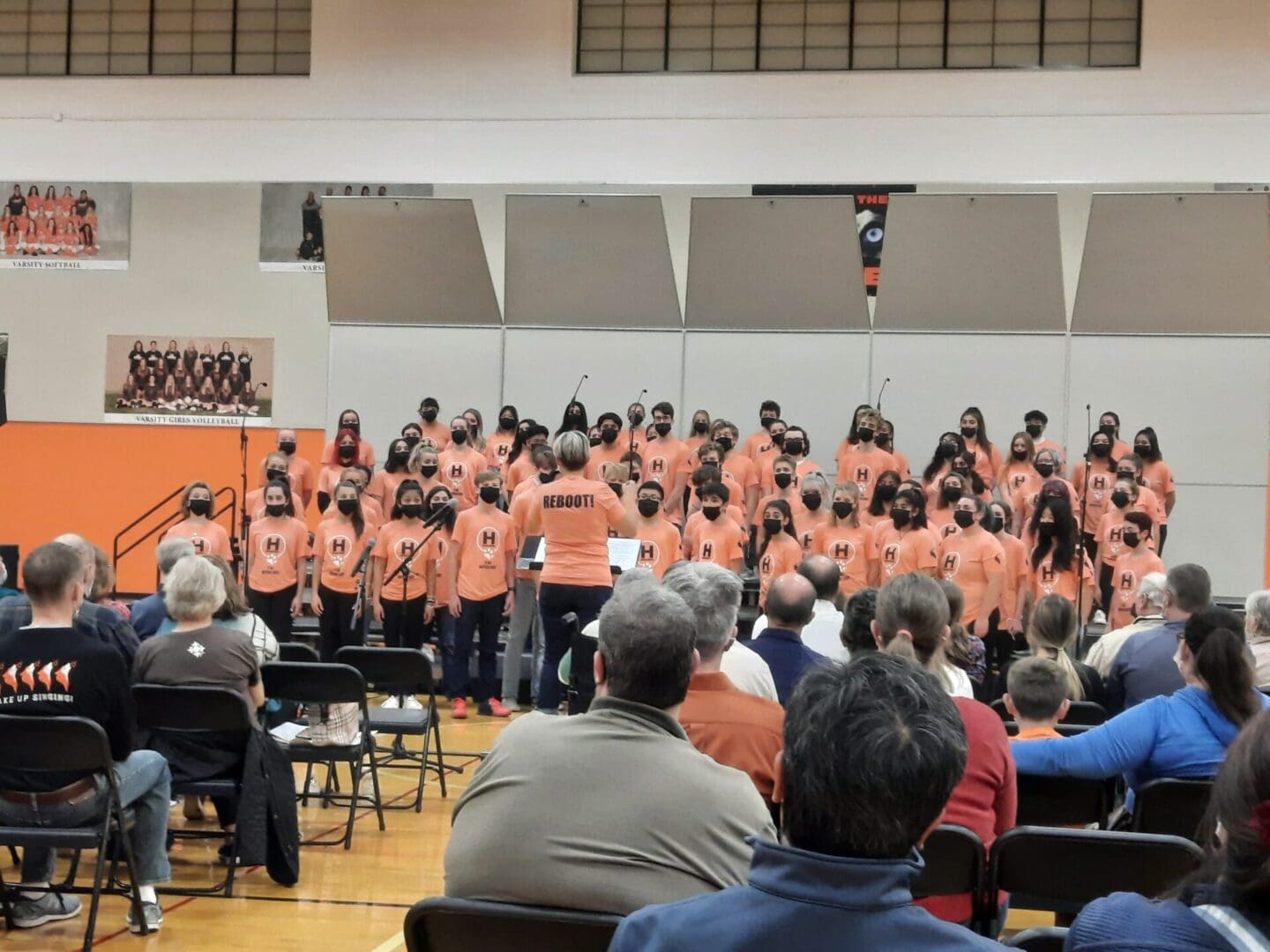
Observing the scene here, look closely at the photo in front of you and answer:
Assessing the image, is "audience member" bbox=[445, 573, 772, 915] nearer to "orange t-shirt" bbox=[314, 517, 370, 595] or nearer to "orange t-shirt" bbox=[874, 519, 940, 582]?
"orange t-shirt" bbox=[874, 519, 940, 582]

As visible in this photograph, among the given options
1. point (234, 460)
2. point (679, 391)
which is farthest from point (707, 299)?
point (234, 460)

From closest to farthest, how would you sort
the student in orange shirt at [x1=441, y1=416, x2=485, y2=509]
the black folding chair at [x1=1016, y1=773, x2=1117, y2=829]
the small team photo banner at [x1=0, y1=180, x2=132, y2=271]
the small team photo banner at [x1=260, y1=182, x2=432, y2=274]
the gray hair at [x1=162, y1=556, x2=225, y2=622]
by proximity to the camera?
the black folding chair at [x1=1016, y1=773, x2=1117, y2=829], the gray hair at [x1=162, y1=556, x2=225, y2=622], the student in orange shirt at [x1=441, y1=416, x2=485, y2=509], the small team photo banner at [x1=260, y1=182, x2=432, y2=274], the small team photo banner at [x1=0, y1=180, x2=132, y2=271]

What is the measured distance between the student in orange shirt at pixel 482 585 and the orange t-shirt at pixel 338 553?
0.74 meters

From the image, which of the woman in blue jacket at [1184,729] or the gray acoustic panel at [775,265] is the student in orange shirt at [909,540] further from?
the woman in blue jacket at [1184,729]

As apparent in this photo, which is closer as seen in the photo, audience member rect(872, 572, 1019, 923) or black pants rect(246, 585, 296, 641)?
audience member rect(872, 572, 1019, 923)

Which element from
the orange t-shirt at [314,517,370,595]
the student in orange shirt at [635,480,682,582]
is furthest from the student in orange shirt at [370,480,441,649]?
the student in orange shirt at [635,480,682,582]

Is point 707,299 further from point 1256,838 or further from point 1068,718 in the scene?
point 1256,838

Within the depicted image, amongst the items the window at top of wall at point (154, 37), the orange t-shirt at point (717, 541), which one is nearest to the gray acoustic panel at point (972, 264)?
the orange t-shirt at point (717, 541)

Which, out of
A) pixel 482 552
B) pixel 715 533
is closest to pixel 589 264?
pixel 482 552

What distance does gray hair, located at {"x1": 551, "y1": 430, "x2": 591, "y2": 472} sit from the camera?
9.01 m

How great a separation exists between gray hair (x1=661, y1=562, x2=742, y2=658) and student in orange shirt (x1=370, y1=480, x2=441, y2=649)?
6543mm

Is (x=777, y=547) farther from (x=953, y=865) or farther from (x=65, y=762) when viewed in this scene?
(x=953, y=865)

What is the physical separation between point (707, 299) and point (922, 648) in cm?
1182

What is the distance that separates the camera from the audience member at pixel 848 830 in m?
1.69
